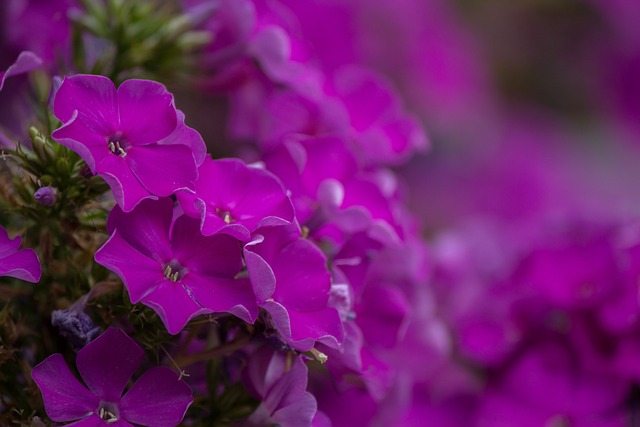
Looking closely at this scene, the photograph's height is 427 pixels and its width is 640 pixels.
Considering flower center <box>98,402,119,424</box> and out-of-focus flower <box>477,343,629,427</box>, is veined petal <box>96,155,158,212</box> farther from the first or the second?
out-of-focus flower <box>477,343,629,427</box>

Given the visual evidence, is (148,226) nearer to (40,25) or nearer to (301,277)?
(301,277)

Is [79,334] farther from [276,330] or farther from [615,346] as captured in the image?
[615,346]

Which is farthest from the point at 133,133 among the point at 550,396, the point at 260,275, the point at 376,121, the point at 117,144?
the point at 550,396

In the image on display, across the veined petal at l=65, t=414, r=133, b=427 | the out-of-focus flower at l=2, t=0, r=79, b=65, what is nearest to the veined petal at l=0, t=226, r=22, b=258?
the veined petal at l=65, t=414, r=133, b=427

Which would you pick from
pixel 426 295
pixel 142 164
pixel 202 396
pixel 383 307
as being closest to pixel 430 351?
pixel 426 295

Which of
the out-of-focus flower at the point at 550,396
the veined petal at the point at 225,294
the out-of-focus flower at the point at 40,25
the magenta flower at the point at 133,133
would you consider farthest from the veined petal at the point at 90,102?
the out-of-focus flower at the point at 550,396
